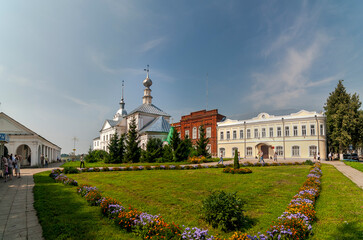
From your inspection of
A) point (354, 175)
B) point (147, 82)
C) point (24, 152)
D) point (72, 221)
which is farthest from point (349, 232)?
point (147, 82)

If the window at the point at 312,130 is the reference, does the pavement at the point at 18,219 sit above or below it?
below

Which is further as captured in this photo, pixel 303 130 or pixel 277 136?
pixel 277 136

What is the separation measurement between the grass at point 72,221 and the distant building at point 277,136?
116ft

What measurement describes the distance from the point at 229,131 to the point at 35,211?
3824cm

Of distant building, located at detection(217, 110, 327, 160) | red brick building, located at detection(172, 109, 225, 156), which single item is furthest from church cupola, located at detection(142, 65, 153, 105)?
distant building, located at detection(217, 110, 327, 160)

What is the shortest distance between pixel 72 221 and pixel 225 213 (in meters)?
4.42

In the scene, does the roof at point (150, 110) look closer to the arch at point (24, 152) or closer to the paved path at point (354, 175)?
the arch at point (24, 152)

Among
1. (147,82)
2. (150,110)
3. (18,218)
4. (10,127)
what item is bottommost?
(18,218)

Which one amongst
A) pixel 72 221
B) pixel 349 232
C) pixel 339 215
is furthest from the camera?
pixel 339 215

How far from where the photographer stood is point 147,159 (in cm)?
3200

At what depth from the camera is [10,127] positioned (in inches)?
1083

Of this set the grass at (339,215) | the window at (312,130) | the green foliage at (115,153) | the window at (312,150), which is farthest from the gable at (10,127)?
the window at (312,130)

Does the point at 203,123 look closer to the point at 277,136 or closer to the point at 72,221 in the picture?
the point at 277,136

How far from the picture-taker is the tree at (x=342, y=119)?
3366 centimetres
